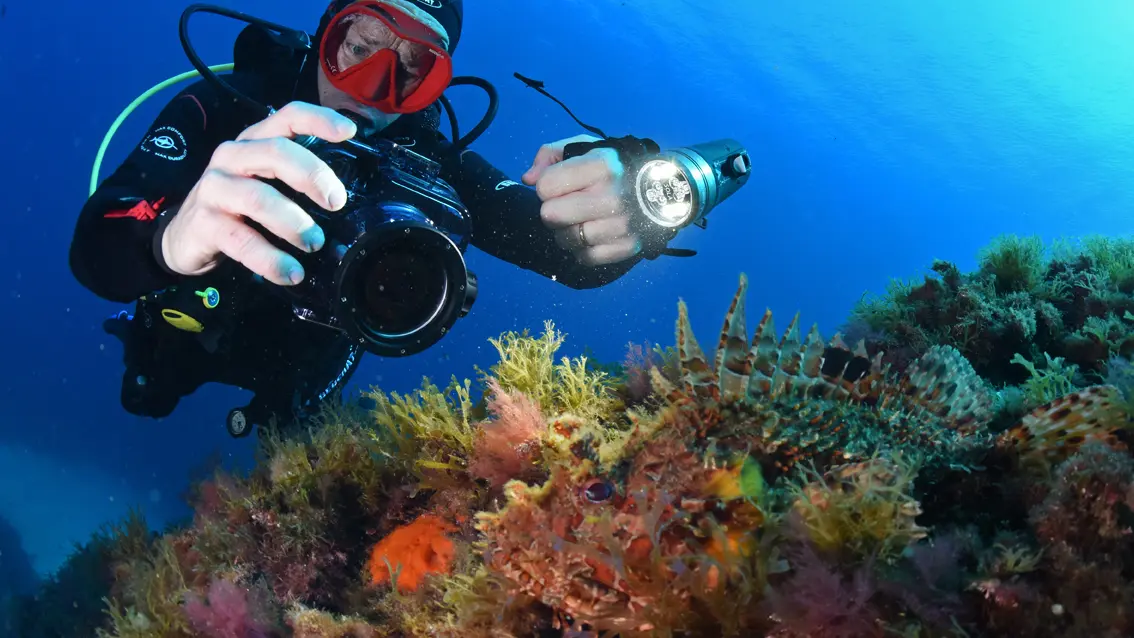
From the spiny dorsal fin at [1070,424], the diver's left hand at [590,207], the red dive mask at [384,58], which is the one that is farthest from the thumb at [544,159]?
the spiny dorsal fin at [1070,424]

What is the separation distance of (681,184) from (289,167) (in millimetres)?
1910

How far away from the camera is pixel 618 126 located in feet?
234

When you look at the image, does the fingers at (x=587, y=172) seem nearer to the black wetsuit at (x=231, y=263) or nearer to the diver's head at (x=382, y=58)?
the black wetsuit at (x=231, y=263)

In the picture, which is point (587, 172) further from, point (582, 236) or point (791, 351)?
point (791, 351)

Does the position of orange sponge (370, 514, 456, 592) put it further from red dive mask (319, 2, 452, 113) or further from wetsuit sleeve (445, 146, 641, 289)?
red dive mask (319, 2, 452, 113)

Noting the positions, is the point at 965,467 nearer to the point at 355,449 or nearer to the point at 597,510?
the point at 597,510

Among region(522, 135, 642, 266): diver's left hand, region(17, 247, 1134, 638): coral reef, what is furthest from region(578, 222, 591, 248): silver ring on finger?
region(17, 247, 1134, 638): coral reef

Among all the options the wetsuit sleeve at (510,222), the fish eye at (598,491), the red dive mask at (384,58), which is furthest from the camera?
the wetsuit sleeve at (510,222)

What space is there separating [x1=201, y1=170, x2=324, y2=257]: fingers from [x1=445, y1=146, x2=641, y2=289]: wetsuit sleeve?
2.26 m

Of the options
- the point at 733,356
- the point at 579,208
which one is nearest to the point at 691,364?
the point at 733,356

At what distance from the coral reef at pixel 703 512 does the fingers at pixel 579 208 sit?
817mm

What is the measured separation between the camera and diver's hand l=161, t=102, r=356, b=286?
6.55ft

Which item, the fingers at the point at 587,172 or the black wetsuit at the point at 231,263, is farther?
the fingers at the point at 587,172

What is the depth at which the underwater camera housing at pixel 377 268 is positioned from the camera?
2.06 metres
